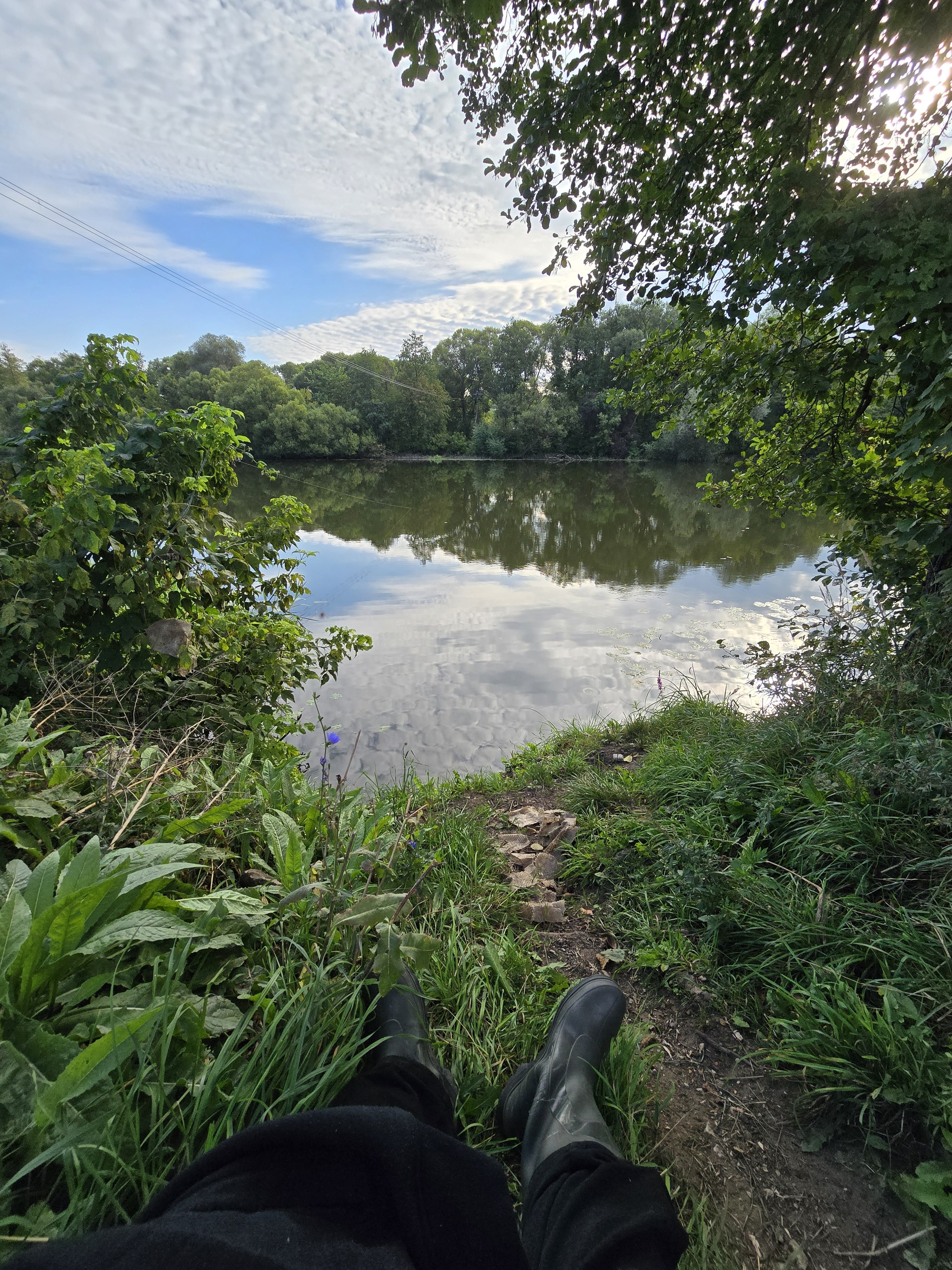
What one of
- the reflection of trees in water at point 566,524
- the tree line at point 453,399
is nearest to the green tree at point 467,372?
the tree line at point 453,399

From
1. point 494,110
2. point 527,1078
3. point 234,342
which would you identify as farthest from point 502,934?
point 234,342

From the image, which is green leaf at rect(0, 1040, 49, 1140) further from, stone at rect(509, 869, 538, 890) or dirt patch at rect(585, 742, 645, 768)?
dirt patch at rect(585, 742, 645, 768)

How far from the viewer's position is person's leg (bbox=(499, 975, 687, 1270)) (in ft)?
3.26

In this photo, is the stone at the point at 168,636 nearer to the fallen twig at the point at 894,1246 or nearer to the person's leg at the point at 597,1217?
the person's leg at the point at 597,1217

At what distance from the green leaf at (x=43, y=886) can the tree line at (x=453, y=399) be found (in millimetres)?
34955

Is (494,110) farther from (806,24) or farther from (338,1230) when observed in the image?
(338,1230)

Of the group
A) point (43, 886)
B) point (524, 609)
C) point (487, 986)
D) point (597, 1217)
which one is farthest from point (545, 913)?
point (524, 609)

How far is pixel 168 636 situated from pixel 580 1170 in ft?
8.27

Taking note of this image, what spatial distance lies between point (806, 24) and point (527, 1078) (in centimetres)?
441

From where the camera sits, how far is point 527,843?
118 inches

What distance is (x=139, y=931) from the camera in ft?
3.94

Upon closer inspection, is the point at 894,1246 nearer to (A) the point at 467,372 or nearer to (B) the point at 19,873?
(B) the point at 19,873

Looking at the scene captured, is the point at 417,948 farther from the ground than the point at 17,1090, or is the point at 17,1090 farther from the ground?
the point at 17,1090

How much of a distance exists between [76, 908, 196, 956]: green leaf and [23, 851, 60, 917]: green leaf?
0.13 m
